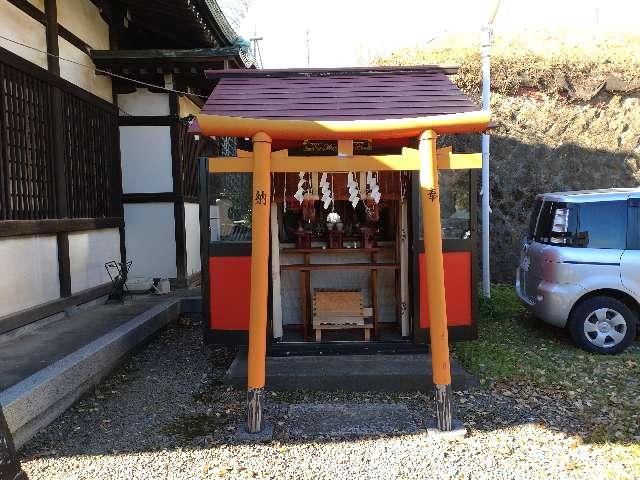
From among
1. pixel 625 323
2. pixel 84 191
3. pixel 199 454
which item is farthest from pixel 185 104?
pixel 625 323

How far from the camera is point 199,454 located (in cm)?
384

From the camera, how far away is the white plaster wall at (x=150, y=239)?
928 cm

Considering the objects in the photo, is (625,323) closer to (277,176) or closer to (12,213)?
(277,176)

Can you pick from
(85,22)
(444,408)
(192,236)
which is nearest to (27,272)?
(192,236)

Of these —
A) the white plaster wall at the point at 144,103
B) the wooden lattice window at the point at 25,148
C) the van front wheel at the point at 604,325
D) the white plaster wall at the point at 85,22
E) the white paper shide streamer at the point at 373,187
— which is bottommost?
the van front wheel at the point at 604,325

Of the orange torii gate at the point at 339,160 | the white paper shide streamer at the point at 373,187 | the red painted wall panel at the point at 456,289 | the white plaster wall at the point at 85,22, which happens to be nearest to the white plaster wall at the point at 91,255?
the white plaster wall at the point at 85,22

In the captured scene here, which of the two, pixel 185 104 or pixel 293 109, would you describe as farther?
pixel 185 104

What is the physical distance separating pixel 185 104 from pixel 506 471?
8.94 m

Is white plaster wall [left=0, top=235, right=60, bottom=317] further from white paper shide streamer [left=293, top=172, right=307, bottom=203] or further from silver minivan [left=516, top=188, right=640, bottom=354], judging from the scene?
silver minivan [left=516, top=188, right=640, bottom=354]

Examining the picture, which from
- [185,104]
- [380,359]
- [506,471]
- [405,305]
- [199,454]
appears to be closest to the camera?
[506,471]

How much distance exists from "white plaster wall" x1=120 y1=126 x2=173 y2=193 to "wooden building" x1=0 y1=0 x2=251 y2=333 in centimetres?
2

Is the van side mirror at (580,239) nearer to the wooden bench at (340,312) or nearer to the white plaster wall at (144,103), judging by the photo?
the wooden bench at (340,312)

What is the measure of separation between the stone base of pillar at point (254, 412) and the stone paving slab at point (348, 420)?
0.30 metres

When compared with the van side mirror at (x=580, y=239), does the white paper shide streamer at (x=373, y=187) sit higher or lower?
higher
